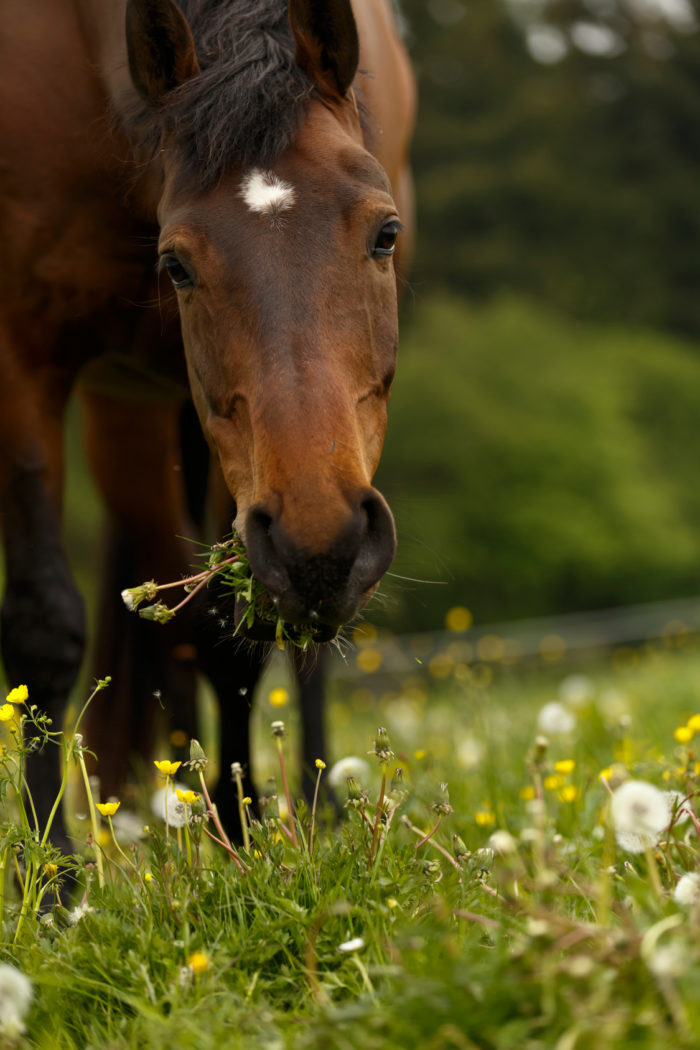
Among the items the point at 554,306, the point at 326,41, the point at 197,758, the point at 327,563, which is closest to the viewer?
the point at 327,563

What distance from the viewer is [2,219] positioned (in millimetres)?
2973

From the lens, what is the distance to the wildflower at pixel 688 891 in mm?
1760

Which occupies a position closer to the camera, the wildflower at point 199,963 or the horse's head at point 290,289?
the wildflower at point 199,963

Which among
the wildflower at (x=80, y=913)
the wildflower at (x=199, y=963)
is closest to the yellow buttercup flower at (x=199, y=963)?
the wildflower at (x=199, y=963)

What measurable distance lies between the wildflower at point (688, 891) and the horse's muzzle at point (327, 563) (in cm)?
77

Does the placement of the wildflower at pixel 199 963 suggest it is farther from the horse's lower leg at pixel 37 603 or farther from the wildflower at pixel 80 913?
the horse's lower leg at pixel 37 603

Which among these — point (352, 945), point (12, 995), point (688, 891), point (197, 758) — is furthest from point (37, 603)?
point (688, 891)

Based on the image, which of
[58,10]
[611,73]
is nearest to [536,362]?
[611,73]

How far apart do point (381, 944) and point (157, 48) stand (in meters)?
2.06

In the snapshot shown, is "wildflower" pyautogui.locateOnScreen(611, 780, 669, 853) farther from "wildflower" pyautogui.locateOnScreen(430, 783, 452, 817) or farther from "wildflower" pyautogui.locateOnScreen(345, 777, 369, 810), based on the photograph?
"wildflower" pyautogui.locateOnScreen(345, 777, 369, 810)

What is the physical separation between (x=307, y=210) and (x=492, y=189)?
889 inches

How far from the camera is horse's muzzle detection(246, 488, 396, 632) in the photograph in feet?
6.64

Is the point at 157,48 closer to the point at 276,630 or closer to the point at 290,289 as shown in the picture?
the point at 290,289

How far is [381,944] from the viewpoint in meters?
1.80
